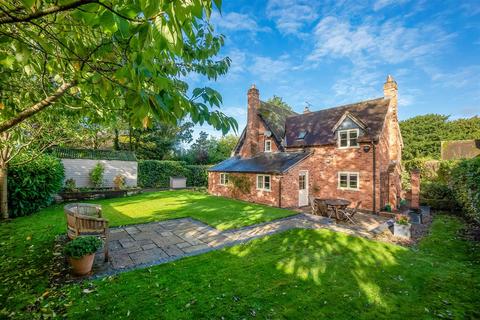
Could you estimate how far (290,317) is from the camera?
12.9 ft

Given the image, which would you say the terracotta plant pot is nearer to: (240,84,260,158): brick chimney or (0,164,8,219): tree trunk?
(0,164,8,219): tree trunk

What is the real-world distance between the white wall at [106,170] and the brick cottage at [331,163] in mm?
10688

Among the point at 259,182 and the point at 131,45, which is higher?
the point at 131,45

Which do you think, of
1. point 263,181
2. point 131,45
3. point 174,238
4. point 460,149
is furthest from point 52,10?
point 460,149

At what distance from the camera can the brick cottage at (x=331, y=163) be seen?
14336 mm

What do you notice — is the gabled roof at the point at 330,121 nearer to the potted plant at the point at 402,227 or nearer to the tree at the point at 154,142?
the potted plant at the point at 402,227

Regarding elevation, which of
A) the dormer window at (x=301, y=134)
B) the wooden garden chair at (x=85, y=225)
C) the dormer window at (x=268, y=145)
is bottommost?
the wooden garden chair at (x=85, y=225)

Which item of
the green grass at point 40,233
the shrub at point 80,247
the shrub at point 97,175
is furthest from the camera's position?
the shrub at point 97,175

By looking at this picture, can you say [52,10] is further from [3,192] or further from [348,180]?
[348,180]

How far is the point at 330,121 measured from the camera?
18109 millimetres

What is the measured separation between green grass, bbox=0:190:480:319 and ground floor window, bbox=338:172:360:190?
762cm

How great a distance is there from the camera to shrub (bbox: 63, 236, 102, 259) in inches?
193

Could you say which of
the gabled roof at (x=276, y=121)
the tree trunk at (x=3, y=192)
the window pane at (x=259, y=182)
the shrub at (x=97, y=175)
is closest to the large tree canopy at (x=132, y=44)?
the tree trunk at (x=3, y=192)

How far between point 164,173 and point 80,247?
75.3 feet
